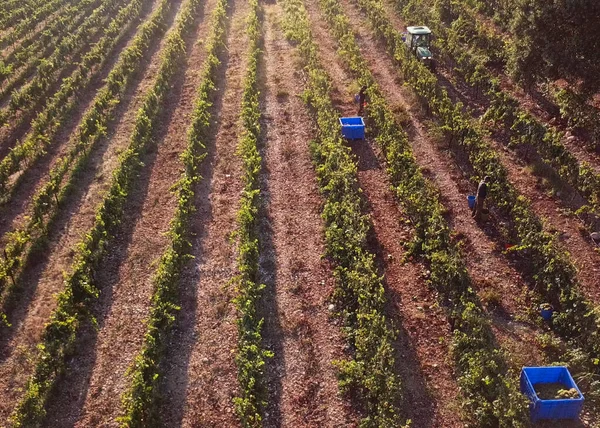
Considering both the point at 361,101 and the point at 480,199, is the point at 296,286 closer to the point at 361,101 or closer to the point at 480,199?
the point at 480,199

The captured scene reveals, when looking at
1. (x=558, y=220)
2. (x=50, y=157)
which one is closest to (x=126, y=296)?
(x=50, y=157)

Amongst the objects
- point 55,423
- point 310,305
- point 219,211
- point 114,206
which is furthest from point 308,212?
point 55,423

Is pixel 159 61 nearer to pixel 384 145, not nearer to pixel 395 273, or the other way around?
pixel 384 145

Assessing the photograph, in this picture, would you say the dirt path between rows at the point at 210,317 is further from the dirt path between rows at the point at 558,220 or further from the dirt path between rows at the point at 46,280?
the dirt path between rows at the point at 558,220

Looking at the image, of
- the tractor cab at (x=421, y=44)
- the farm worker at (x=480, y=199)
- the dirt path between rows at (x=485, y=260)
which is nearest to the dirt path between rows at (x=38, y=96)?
the dirt path between rows at (x=485, y=260)

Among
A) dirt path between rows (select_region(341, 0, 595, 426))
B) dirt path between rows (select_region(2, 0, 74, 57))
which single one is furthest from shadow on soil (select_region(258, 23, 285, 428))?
dirt path between rows (select_region(2, 0, 74, 57))

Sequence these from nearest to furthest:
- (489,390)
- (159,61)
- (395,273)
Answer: (489,390)
(395,273)
(159,61)
